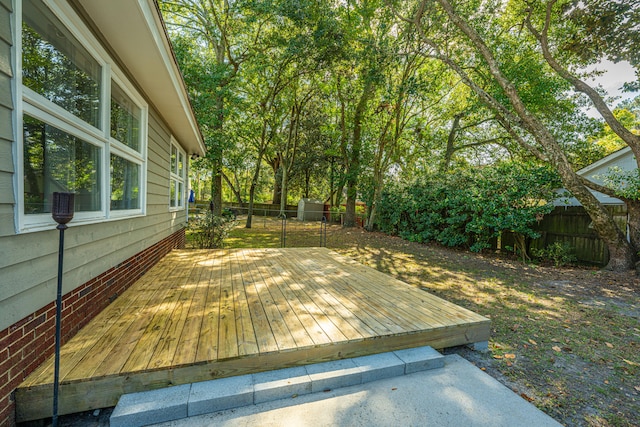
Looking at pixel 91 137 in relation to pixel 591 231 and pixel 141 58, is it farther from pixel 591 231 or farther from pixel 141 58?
pixel 591 231

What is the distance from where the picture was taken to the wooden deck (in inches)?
66.9

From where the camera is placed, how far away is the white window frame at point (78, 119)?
1530 mm

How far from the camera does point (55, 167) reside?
1.93m

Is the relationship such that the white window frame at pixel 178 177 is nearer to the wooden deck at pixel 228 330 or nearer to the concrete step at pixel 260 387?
the wooden deck at pixel 228 330

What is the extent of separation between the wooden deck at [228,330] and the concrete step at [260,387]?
0.06m

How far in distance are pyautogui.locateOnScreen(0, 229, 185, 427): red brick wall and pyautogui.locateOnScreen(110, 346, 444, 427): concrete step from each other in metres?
0.54

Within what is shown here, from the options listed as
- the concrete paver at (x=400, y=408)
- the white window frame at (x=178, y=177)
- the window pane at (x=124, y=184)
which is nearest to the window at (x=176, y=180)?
the white window frame at (x=178, y=177)

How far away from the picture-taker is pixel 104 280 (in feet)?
8.84

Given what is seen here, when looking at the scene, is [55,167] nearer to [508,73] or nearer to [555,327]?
[555,327]

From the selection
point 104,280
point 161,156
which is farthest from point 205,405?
point 161,156

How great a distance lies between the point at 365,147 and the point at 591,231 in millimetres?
9883

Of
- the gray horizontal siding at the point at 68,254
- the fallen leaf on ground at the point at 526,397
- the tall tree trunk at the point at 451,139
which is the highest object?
the tall tree trunk at the point at 451,139

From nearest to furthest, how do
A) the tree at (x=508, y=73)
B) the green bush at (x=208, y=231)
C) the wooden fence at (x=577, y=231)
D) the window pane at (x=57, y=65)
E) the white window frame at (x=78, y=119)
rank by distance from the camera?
1. the white window frame at (x=78, y=119)
2. the window pane at (x=57, y=65)
3. the tree at (x=508, y=73)
4. the wooden fence at (x=577, y=231)
5. the green bush at (x=208, y=231)

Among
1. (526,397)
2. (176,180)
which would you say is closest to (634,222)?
(526,397)
